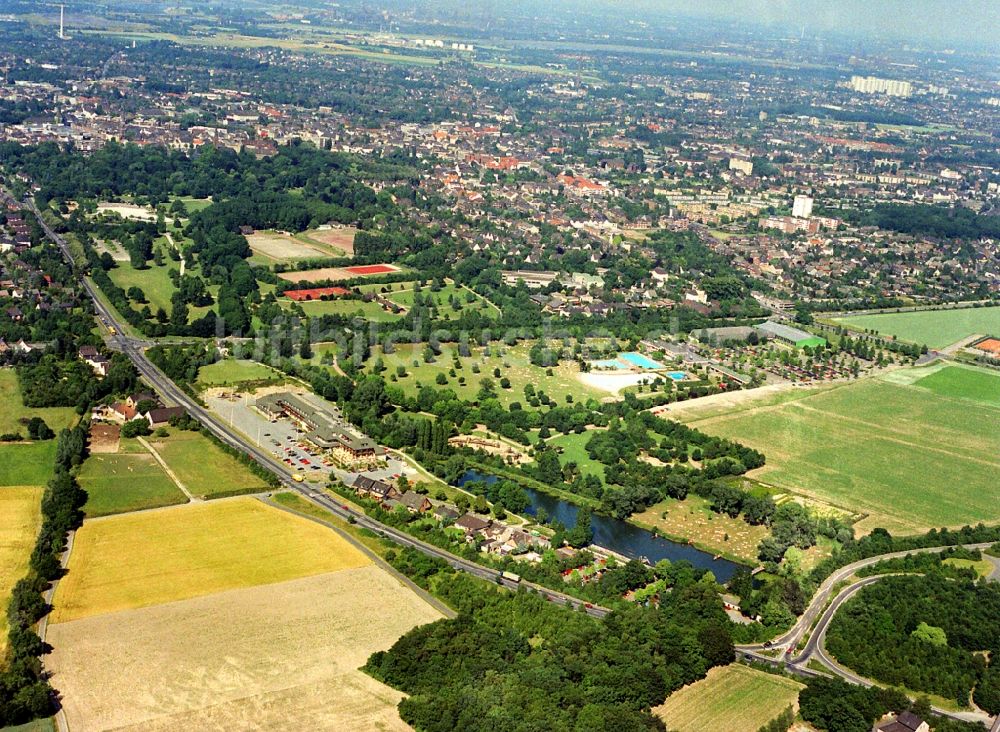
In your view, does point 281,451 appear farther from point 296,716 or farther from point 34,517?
point 296,716

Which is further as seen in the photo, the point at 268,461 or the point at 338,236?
the point at 338,236

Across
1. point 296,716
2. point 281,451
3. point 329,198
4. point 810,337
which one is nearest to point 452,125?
point 329,198

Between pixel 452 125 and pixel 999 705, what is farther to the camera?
pixel 452 125

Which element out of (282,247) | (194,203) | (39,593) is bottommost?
(39,593)

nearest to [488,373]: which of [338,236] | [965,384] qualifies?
[965,384]

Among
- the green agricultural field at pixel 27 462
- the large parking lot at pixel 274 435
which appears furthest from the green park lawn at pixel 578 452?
the green agricultural field at pixel 27 462

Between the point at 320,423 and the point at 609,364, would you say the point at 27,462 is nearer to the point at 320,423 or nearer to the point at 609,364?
the point at 320,423
